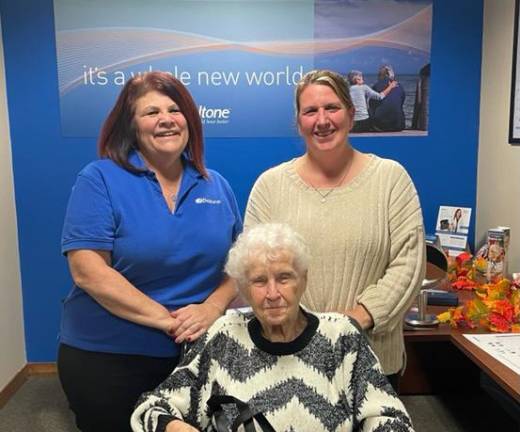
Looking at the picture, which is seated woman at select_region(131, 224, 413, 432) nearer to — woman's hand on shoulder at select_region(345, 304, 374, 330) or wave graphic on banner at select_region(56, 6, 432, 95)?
woman's hand on shoulder at select_region(345, 304, 374, 330)

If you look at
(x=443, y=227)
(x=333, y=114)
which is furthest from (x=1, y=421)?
(x=443, y=227)

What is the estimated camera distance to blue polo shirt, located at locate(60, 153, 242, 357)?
158 cm

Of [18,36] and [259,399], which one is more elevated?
[18,36]

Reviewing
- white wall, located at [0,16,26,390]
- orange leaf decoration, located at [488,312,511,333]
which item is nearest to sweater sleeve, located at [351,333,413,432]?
orange leaf decoration, located at [488,312,511,333]

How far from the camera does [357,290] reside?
1615 mm

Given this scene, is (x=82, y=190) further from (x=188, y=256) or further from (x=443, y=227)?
(x=443, y=227)

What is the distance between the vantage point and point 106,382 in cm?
162

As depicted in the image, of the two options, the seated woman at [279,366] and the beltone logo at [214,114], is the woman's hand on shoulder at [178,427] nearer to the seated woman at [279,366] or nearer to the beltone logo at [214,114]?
the seated woman at [279,366]

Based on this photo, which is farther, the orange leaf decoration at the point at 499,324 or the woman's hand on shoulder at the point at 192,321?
the orange leaf decoration at the point at 499,324

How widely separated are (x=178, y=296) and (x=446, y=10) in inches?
105

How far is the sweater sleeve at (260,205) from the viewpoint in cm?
169

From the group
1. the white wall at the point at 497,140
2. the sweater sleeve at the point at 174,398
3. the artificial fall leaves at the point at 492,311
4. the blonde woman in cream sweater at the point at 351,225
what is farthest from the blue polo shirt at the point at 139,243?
the white wall at the point at 497,140

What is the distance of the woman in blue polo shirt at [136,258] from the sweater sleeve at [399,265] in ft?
1.56

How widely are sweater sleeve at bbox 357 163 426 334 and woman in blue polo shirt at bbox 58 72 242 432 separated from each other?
1.56 ft
